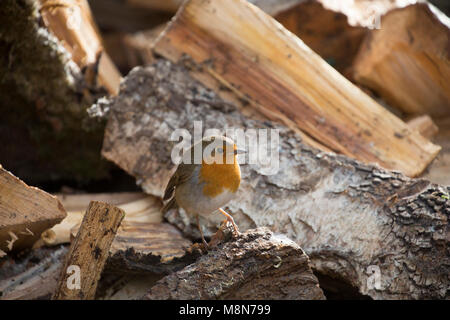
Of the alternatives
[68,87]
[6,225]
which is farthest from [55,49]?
[6,225]

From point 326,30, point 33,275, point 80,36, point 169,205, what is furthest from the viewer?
point 326,30

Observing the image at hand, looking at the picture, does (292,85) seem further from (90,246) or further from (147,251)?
(90,246)

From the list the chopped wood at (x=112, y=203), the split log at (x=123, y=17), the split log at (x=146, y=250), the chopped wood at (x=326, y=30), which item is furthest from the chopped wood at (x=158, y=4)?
the split log at (x=146, y=250)

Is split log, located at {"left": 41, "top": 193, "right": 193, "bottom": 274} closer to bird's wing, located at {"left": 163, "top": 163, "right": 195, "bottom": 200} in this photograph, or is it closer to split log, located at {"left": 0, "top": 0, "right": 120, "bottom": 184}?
bird's wing, located at {"left": 163, "top": 163, "right": 195, "bottom": 200}

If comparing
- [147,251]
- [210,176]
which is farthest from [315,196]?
[147,251]

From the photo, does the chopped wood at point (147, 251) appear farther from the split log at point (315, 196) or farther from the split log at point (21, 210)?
the split log at point (21, 210)

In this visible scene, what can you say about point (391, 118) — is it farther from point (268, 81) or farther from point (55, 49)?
point (55, 49)
